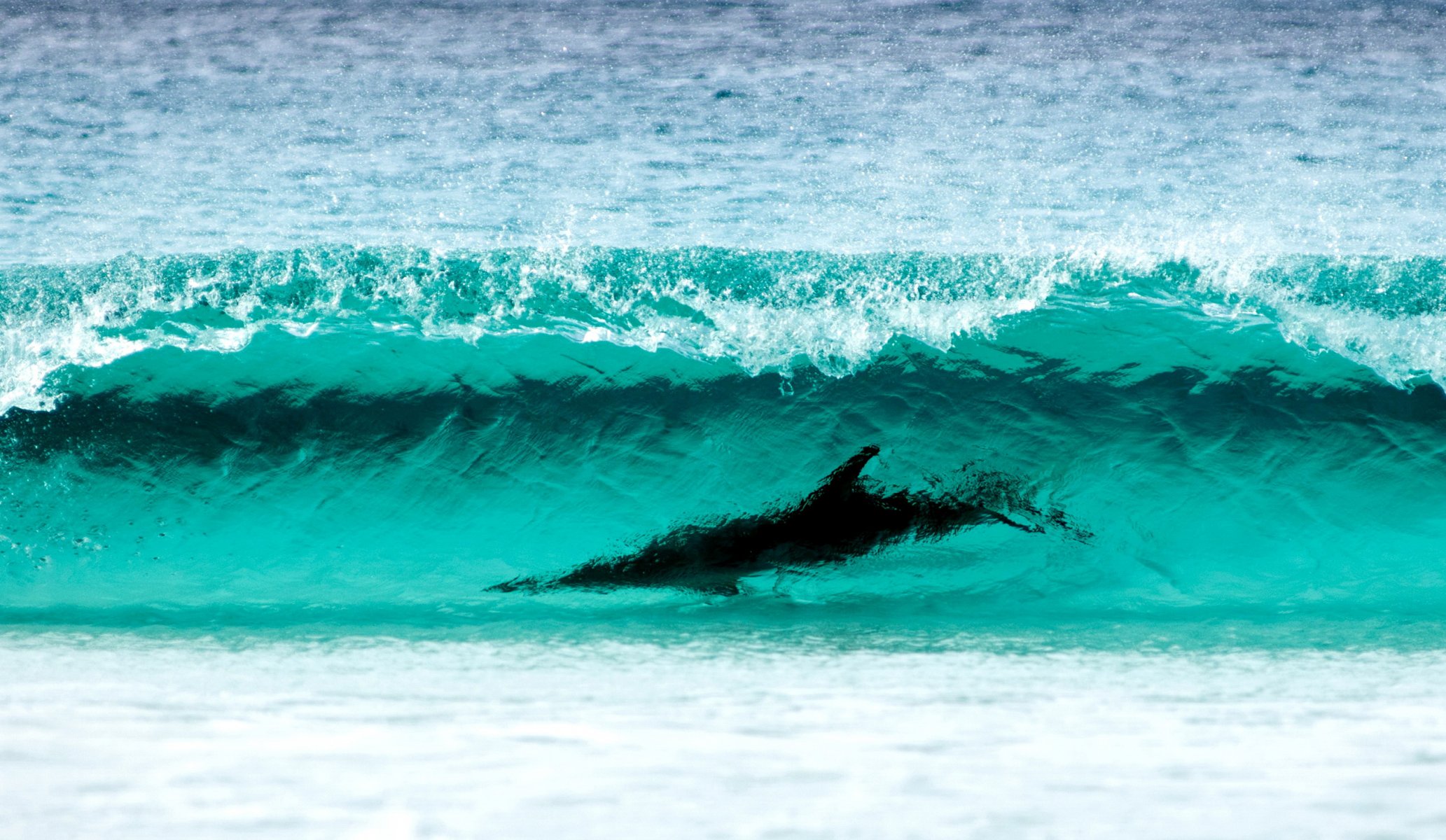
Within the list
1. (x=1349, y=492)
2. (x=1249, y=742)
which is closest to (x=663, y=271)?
(x=1349, y=492)

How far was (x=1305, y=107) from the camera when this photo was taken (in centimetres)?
292

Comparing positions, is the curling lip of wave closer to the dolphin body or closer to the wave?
the wave

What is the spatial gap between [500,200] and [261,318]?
669 millimetres

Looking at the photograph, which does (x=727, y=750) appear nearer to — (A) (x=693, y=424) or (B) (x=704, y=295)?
(A) (x=693, y=424)

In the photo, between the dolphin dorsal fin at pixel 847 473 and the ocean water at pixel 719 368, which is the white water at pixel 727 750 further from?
the dolphin dorsal fin at pixel 847 473

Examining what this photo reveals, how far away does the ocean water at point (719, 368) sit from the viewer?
6.00 ft

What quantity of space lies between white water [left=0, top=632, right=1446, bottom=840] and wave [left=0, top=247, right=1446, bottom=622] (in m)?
0.48

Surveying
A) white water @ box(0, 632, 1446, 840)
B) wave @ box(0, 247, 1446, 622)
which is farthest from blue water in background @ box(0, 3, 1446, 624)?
white water @ box(0, 632, 1446, 840)

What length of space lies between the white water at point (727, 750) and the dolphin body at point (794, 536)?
46 cm

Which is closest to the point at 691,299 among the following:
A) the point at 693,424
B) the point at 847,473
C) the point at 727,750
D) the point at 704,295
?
the point at 704,295

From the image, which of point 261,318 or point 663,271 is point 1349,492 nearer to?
point 663,271

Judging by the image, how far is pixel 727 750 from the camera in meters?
1.20

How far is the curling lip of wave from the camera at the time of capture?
2596 mm

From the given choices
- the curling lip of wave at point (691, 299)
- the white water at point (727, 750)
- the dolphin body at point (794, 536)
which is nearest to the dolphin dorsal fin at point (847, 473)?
the dolphin body at point (794, 536)
